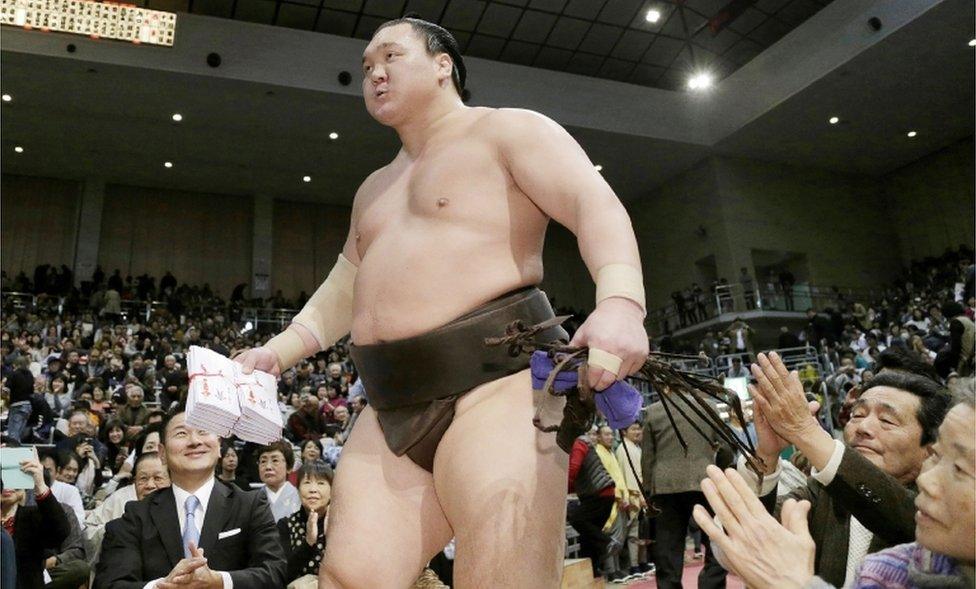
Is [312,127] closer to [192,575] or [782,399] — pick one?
[192,575]

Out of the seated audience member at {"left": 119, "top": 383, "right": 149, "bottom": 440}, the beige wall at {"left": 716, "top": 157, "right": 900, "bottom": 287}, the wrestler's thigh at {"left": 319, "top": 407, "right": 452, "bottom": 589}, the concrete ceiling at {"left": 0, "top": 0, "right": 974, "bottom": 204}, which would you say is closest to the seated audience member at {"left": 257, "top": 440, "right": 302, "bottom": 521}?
the wrestler's thigh at {"left": 319, "top": 407, "right": 452, "bottom": 589}

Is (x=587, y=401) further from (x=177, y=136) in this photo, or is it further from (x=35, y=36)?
(x=177, y=136)

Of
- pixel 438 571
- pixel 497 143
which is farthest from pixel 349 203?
pixel 497 143

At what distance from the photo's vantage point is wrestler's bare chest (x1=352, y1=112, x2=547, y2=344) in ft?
4.58

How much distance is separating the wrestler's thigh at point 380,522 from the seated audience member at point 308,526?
86.7 inches

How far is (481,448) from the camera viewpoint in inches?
50.4

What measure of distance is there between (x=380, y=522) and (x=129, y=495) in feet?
11.8

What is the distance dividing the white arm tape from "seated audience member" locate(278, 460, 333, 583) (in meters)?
2.69

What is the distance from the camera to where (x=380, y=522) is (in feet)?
4.54

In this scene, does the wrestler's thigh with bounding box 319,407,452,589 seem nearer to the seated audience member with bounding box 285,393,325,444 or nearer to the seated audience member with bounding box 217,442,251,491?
the seated audience member with bounding box 217,442,251,491

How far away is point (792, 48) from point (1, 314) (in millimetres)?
15061

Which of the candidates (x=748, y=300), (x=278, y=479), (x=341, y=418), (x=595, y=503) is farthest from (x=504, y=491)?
(x=748, y=300)

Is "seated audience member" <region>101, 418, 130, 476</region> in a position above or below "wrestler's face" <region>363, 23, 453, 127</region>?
below

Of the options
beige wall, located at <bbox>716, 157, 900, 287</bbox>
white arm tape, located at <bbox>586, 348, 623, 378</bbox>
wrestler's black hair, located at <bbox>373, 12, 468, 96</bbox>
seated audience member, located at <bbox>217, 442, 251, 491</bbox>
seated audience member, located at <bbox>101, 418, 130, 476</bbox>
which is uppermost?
beige wall, located at <bbox>716, 157, 900, 287</bbox>
